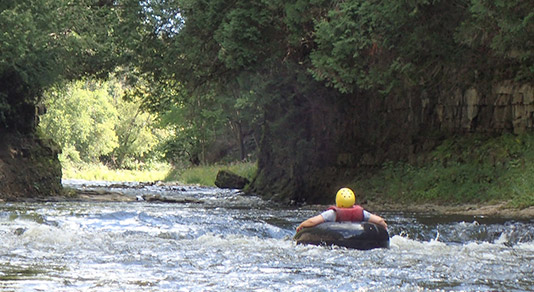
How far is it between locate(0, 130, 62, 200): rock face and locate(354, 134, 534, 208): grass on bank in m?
8.94

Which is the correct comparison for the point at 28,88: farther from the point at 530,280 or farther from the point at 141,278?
the point at 530,280

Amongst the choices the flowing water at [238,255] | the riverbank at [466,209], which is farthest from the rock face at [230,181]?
the flowing water at [238,255]

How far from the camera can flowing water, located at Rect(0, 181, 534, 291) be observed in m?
8.96

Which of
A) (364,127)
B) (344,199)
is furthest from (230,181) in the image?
(344,199)

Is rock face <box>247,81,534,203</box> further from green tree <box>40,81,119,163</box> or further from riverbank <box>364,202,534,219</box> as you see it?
green tree <box>40,81,119,163</box>

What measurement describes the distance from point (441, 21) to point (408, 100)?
439cm

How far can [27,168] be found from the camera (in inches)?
966

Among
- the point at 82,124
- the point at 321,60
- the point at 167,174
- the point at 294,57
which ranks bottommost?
the point at 167,174

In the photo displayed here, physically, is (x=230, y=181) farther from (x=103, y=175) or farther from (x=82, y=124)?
(x=82, y=124)

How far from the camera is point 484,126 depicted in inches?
859

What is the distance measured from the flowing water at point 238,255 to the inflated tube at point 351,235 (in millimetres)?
214

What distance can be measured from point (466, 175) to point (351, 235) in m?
9.58

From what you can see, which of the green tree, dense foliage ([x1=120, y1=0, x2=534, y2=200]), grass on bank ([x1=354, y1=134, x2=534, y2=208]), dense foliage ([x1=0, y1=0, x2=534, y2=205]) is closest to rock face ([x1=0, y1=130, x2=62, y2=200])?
dense foliage ([x1=0, y1=0, x2=534, y2=205])

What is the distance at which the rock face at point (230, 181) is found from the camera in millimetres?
37469
